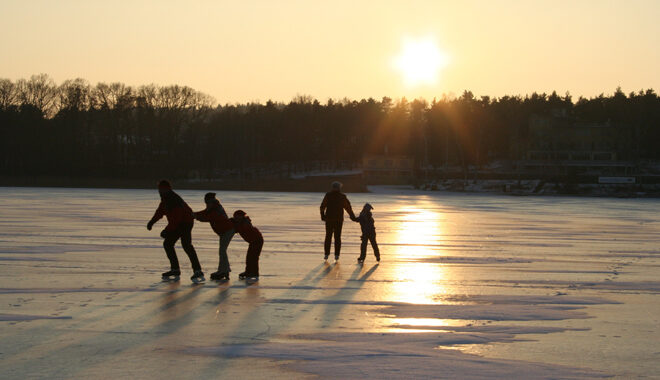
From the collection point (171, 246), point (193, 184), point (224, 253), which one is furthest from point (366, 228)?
point (193, 184)

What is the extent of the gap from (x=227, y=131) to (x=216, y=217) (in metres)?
105

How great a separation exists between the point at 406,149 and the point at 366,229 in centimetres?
11642

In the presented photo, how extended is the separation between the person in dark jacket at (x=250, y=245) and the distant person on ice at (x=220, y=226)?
184 mm

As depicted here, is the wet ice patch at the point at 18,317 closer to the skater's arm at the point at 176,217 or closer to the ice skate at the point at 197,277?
the ice skate at the point at 197,277

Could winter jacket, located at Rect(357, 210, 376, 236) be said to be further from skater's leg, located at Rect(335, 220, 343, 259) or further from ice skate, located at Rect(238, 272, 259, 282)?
ice skate, located at Rect(238, 272, 259, 282)

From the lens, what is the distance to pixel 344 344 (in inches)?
317

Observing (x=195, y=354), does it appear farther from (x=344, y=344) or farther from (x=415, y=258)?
(x=415, y=258)

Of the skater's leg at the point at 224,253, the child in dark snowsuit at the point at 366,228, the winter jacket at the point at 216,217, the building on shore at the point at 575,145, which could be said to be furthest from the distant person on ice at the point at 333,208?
the building on shore at the point at 575,145

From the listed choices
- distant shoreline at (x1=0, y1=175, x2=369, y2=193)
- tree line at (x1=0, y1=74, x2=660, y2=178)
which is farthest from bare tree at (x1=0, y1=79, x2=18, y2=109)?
distant shoreline at (x1=0, y1=175, x2=369, y2=193)

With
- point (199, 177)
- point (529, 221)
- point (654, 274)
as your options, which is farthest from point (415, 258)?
point (199, 177)

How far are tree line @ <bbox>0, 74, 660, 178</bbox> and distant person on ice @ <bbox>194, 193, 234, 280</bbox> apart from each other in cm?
8971

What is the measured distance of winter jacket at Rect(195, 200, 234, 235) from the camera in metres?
12.7

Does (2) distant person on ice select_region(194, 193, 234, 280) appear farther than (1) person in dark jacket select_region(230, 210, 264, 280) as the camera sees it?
No

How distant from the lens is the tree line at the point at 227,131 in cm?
9944
